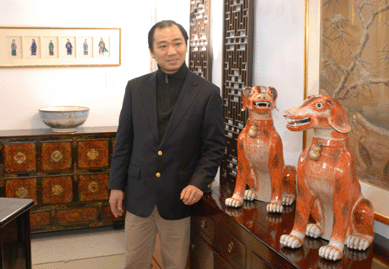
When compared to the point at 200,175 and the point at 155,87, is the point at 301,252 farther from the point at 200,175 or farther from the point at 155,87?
the point at 155,87

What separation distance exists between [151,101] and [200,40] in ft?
3.90

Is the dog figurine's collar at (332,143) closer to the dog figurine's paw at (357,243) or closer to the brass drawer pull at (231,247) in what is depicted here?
the dog figurine's paw at (357,243)

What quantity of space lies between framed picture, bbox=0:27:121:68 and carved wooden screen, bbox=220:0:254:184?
1.88 m

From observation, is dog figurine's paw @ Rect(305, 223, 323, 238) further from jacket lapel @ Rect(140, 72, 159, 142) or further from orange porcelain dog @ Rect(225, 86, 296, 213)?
jacket lapel @ Rect(140, 72, 159, 142)

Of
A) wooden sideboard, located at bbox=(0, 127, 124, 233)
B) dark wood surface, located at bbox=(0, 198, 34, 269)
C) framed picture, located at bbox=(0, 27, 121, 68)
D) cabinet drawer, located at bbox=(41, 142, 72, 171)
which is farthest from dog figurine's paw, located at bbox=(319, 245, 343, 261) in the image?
framed picture, located at bbox=(0, 27, 121, 68)

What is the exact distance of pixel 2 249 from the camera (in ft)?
5.74

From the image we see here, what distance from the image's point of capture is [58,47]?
155 inches

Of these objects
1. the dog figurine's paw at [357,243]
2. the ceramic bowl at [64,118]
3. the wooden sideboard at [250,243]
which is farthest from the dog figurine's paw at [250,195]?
the ceramic bowl at [64,118]

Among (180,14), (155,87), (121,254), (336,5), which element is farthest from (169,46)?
(121,254)

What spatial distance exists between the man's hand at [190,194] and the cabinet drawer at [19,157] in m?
2.14

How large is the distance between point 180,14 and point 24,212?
216cm

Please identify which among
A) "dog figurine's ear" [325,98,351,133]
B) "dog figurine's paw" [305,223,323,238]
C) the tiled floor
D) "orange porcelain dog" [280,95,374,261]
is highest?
"dog figurine's ear" [325,98,351,133]

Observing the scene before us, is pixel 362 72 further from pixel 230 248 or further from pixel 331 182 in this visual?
pixel 230 248

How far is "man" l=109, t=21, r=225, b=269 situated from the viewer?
1.85 meters
